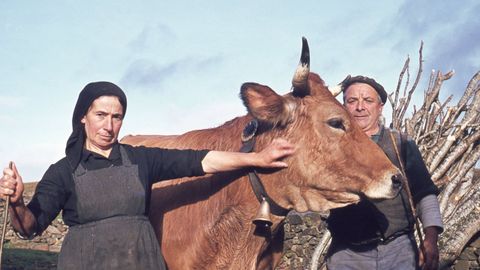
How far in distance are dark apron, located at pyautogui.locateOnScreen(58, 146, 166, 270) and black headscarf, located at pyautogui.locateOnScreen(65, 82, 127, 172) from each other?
0.37 feet

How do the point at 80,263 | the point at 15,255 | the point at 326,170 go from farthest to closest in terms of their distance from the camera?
the point at 15,255 → the point at 326,170 → the point at 80,263

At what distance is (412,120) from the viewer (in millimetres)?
12453

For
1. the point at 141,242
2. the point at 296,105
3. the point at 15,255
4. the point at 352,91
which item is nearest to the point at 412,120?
the point at 352,91

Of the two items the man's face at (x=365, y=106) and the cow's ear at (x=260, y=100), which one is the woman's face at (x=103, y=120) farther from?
the man's face at (x=365, y=106)

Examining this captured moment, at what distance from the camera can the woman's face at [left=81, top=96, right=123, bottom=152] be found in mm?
4555

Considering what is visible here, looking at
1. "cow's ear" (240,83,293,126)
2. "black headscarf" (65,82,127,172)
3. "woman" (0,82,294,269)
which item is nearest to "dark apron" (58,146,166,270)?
"woman" (0,82,294,269)

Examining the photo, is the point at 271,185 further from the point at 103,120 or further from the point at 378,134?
the point at 103,120

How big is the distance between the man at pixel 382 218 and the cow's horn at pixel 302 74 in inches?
31.0

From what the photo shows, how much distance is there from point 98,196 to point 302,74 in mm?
1701

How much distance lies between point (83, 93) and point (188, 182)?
126 cm

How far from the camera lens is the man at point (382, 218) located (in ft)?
17.9

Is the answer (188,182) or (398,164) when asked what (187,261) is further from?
(398,164)

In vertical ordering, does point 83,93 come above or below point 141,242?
above

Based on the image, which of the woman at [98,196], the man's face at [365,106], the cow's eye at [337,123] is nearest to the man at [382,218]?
the man's face at [365,106]
